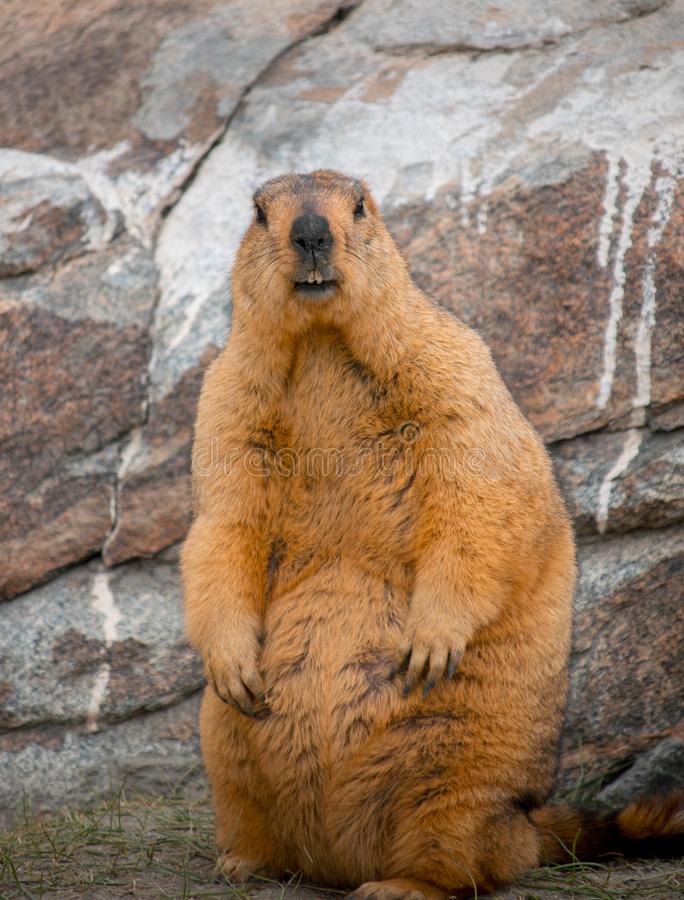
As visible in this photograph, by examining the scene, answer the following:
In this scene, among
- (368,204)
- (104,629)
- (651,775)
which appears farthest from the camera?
(104,629)

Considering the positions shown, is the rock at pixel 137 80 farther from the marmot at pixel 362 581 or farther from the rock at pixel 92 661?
the marmot at pixel 362 581

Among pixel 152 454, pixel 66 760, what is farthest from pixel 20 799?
pixel 152 454

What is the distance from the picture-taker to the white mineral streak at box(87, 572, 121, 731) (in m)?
7.25

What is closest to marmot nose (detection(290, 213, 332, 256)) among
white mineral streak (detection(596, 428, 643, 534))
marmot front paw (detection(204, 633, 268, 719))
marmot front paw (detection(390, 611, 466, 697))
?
marmot front paw (detection(390, 611, 466, 697))

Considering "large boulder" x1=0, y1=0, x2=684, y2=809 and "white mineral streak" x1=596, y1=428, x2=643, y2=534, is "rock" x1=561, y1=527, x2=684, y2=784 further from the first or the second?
"white mineral streak" x1=596, y1=428, x2=643, y2=534

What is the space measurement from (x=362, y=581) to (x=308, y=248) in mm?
1504

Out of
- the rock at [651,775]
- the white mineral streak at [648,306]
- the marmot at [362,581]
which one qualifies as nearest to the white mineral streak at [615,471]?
the white mineral streak at [648,306]

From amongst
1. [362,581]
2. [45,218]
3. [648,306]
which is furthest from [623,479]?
[45,218]

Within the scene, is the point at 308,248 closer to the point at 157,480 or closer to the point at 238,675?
A: the point at 238,675

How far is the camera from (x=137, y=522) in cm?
739

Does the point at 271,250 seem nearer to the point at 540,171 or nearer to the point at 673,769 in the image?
the point at 540,171

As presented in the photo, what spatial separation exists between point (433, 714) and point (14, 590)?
348 centimetres

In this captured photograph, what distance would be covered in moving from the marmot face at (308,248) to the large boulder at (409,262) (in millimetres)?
2143

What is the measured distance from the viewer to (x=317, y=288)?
493 cm
